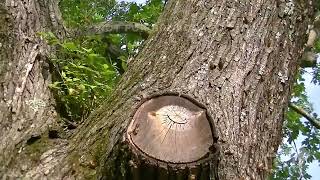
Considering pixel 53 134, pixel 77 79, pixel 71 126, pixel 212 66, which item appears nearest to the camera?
pixel 212 66

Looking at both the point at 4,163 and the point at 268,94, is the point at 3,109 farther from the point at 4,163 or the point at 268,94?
the point at 268,94

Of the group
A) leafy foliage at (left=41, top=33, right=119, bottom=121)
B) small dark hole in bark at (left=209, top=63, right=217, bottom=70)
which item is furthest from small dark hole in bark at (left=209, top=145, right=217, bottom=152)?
leafy foliage at (left=41, top=33, right=119, bottom=121)

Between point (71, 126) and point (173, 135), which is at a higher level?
point (173, 135)

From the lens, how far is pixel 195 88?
2186 millimetres

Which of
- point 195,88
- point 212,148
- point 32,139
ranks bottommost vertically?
point 32,139

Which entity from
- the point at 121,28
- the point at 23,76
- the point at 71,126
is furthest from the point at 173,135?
the point at 121,28

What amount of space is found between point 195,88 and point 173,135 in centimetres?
31

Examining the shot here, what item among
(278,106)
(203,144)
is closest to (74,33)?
(278,106)

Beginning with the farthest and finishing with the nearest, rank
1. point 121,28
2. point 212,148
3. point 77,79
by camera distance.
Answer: point 121,28 → point 77,79 → point 212,148

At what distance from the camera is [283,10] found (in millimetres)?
2582

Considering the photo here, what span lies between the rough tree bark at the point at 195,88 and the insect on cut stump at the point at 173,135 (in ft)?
0.16

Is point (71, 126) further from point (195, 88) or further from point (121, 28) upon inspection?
point (121, 28)

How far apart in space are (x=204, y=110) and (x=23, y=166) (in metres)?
0.76

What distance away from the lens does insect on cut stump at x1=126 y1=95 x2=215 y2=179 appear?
1.84 metres
